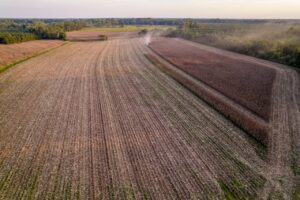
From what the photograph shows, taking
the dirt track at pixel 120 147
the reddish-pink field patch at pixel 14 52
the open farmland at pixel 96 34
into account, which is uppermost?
the open farmland at pixel 96 34

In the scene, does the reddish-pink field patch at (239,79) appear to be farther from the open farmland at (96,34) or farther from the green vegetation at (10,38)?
the open farmland at (96,34)

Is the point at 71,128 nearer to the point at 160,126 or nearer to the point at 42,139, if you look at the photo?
the point at 42,139

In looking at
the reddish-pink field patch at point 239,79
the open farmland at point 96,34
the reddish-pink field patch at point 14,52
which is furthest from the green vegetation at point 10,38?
the reddish-pink field patch at point 239,79

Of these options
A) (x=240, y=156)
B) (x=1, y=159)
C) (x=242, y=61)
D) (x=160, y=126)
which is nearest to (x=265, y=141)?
(x=240, y=156)

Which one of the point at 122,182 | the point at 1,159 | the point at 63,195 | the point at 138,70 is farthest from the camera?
the point at 138,70

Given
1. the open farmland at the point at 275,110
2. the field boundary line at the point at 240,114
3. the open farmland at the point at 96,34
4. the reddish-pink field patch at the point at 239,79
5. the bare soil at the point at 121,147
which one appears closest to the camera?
the bare soil at the point at 121,147

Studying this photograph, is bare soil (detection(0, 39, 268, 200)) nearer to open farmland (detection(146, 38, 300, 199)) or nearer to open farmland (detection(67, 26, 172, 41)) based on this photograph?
open farmland (detection(146, 38, 300, 199))

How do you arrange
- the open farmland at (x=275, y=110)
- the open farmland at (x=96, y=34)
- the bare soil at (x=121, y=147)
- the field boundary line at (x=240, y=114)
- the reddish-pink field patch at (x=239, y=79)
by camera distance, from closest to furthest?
1. the bare soil at (x=121, y=147)
2. the open farmland at (x=275, y=110)
3. the field boundary line at (x=240, y=114)
4. the reddish-pink field patch at (x=239, y=79)
5. the open farmland at (x=96, y=34)

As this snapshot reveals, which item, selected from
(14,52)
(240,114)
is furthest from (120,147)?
(14,52)
